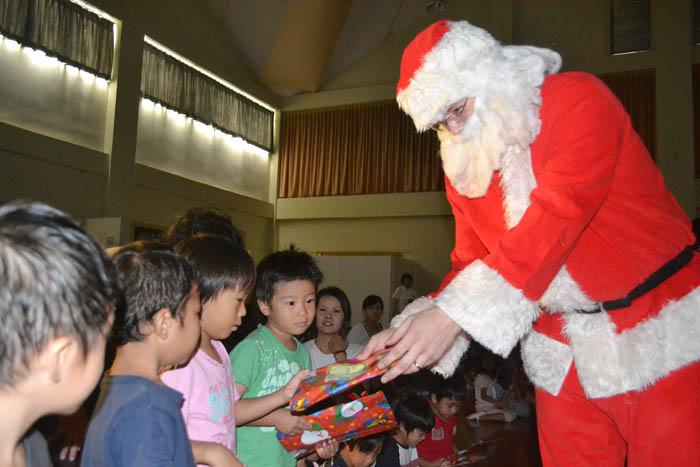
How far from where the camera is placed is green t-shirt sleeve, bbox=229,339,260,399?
1.94m

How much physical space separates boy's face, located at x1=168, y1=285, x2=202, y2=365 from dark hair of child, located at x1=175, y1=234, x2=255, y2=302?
28 centimetres

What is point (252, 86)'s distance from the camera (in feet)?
34.8

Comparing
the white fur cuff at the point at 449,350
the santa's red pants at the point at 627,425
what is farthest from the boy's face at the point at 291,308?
the santa's red pants at the point at 627,425

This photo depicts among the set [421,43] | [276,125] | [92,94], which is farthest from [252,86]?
[421,43]

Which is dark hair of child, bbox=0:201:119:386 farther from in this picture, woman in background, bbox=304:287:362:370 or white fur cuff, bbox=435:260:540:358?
woman in background, bbox=304:287:362:370

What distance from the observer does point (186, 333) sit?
1.34 metres

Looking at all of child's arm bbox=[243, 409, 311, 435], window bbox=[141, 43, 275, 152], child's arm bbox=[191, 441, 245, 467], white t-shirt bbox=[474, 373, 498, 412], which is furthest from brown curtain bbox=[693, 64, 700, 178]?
child's arm bbox=[191, 441, 245, 467]

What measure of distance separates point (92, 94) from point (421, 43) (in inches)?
288

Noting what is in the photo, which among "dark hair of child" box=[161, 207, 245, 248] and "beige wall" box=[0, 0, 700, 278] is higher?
"beige wall" box=[0, 0, 700, 278]

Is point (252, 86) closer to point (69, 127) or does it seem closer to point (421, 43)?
point (69, 127)

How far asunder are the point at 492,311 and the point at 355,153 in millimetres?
9937

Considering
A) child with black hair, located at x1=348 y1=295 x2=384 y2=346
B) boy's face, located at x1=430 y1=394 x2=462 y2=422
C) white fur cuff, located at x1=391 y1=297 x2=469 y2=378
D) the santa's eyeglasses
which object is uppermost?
the santa's eyeglasses

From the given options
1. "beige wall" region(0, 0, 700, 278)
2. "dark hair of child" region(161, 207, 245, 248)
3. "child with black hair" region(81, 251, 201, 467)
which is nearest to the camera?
"child with black hair" region(81, 251, 201, 467)

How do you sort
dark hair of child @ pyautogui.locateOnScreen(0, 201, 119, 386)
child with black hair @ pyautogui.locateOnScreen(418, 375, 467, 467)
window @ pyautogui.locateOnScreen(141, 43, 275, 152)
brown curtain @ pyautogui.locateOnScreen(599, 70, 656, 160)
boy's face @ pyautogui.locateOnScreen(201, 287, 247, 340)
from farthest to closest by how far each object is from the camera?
brown curtain @ pyautogui.locateOnScreen(599, 70, 656, 160)
window @ pyautogui.locateOnScreen(141, 43, 275, 152)
child with black hair @ pyautogui.locateOnScreen(418, 375, 467, 467)
boy's face @ pyautogui.locateOnScreen(201, 287, 247, 340)
dark hair of child @ pyautogui.locateOnScreen(0, 201, 119, 386)
